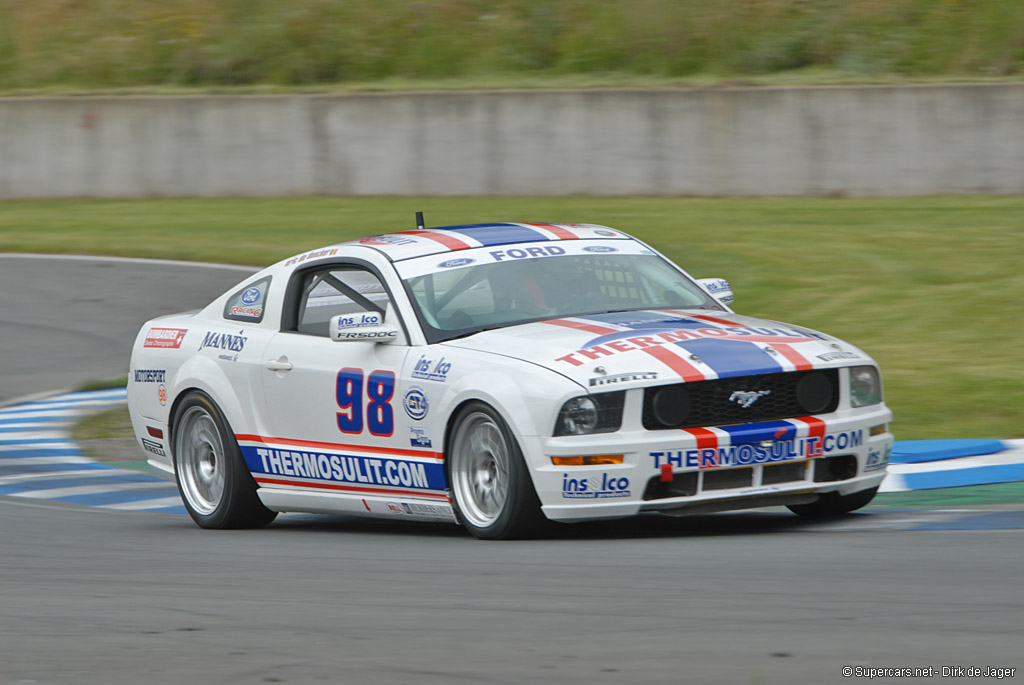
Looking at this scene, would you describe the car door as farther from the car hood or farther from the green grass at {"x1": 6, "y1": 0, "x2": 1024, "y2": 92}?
the green grass at {"x1": 6, "y1": 0, "x2": 1024, "y2": 92}

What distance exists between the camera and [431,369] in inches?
285

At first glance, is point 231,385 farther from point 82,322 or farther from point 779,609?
point 82,322

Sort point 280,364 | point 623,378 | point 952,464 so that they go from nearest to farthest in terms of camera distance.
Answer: point 623,378 → point 280,364 → point 952,464

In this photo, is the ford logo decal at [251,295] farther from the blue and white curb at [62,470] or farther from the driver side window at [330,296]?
the blue and white curb at [62,470]

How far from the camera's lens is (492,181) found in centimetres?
2573

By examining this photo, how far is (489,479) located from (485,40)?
24.1 metres

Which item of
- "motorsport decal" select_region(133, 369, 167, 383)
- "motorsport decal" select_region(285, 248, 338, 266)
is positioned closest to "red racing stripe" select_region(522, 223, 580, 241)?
"motorsport decal" select_region(285, 248, 338, 266)

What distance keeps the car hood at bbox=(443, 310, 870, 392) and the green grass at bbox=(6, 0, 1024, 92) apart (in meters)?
19.2

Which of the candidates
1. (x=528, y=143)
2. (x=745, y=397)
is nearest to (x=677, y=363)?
(x=745, y=397)

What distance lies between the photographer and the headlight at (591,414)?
664 centimetres

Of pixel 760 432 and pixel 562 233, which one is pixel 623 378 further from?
pixel 562 233

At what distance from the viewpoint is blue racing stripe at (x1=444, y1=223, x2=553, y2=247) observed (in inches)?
322

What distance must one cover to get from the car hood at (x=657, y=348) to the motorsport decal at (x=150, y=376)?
7.60ft

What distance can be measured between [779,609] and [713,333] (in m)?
2.34
